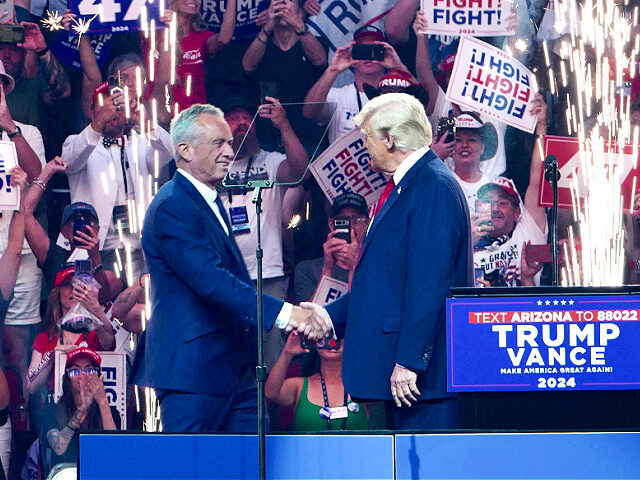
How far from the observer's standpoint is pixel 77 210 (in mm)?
6098

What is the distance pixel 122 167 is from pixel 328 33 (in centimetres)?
Result: 160

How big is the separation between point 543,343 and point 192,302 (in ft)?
4.99

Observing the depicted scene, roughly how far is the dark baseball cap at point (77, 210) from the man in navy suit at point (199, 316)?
6.46ft

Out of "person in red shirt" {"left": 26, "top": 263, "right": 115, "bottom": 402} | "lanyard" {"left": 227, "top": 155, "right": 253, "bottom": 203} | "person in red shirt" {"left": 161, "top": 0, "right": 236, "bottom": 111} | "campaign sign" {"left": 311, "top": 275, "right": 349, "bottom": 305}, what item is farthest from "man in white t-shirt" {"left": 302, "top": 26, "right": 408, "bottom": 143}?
"person in red shirt" {"left": 26, "top": 263, "right": 115, "bottom": 402}

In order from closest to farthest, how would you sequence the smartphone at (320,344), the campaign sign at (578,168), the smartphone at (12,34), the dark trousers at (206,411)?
the dark trousers at (206,411) → the smartphone at (12,34) → the smartphone at (320,344) → the campaign sign at (578,168)

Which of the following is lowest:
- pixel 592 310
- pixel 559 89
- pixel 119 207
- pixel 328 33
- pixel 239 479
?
pixel 239 479

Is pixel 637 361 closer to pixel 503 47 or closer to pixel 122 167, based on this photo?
pixel 503 47

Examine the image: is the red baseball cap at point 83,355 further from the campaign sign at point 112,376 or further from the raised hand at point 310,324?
the raised hand at point 310,324

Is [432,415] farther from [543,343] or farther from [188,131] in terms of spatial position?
[188,131]

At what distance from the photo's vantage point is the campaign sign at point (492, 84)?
6.09m

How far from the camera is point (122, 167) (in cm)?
615

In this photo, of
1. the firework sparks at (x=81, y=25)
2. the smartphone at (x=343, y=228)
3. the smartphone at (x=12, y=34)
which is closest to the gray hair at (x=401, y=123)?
the smartphone at (x=343, y=228)

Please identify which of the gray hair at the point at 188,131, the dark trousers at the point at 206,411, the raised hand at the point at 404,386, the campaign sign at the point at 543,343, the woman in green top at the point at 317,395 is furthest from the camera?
the woman in green top at the point at 317,395

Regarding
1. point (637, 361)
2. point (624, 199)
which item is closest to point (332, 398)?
point (624, 199)
